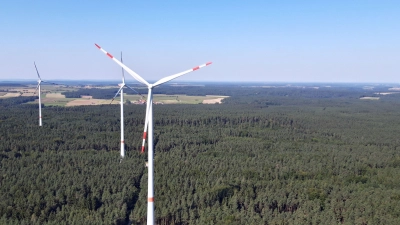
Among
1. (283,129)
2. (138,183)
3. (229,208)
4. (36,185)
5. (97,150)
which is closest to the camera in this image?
(229,208)

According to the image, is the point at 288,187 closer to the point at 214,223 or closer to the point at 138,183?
the point at 214,223

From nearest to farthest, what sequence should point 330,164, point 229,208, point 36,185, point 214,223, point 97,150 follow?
point 214,223, point 229,208, point 36,185, point 330,164, point 97,150

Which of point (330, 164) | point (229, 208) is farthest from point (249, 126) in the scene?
point (229, 208)

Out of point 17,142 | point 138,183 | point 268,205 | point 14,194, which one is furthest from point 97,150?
point 268,205

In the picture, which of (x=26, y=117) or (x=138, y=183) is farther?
(x=26, y=117)

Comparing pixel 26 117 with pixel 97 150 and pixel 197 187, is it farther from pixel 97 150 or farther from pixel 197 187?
pixel 197 187

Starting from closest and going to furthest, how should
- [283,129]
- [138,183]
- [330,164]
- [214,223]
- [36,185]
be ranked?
[214,223] → [36,185] → [138,183] → [330,164] → [283,129]
